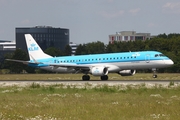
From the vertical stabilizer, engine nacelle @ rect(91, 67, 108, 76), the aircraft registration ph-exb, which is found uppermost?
the vertical stabilizer

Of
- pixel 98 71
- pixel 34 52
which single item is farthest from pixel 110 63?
pixel 34 52

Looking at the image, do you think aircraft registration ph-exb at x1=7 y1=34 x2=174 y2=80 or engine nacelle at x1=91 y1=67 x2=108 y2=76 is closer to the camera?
aircraft registration ph-exb at x1=7 y1=34 x2=174 y2=80

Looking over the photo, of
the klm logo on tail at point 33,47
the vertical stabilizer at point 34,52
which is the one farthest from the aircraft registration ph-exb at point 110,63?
the klm logo on tail at point 33,47

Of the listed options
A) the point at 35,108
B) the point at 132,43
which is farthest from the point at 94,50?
the point at 35,108

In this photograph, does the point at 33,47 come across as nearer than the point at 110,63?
No

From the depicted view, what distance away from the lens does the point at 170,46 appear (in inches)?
5064

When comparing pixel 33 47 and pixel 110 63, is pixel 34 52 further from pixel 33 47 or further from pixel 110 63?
pixel 110 63

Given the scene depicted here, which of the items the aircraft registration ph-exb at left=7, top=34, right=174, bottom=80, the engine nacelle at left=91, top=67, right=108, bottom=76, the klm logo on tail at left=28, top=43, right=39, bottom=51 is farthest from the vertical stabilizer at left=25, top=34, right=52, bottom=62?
the engine nacelle at left=91, top=67, right=108, bottom=76

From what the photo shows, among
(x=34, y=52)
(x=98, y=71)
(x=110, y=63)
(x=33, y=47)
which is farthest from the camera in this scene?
(x=33, y=47)

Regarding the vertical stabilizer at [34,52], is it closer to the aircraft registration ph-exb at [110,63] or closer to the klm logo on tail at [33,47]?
the klm logo on tail at [33,47]

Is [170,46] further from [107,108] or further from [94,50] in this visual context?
[107,108]

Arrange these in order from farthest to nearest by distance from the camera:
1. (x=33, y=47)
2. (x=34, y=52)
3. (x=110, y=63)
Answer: (x=33, y=47) < (x=34, y=52) < (x=110, y=63)

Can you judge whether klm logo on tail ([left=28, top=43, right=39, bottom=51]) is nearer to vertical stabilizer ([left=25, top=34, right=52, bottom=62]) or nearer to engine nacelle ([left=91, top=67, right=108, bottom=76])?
vertical stabilizer ([left=25, top=34, right=52, bottom=62])

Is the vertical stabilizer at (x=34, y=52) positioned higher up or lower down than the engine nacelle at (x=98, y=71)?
higher up
